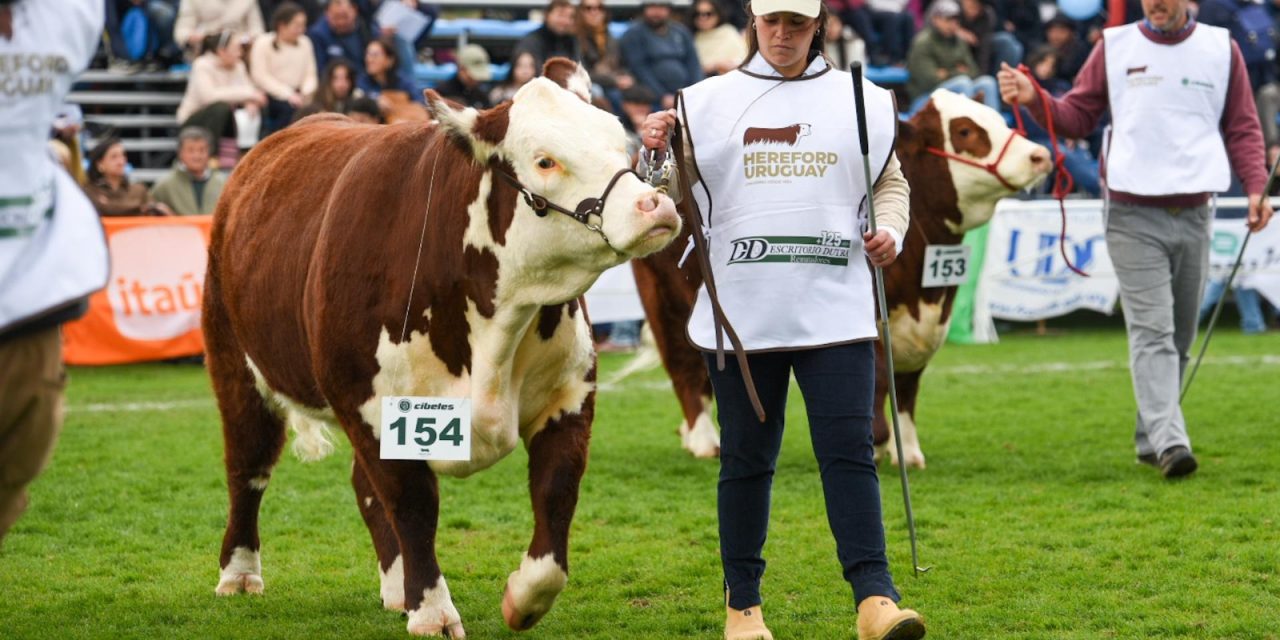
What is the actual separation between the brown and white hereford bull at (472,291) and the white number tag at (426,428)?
7cm

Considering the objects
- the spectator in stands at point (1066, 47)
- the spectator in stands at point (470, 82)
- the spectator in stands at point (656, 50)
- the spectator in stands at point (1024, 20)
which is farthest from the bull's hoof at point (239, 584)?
the spectator in stands at point (1024, 20)

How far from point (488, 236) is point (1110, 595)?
93.0 inches

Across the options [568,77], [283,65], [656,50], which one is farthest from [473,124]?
[656,50]

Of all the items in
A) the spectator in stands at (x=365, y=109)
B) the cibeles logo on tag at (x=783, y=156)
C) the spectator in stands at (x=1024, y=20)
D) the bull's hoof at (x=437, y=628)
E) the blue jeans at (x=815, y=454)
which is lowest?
the spectator in stands at (x=1024, y=20)

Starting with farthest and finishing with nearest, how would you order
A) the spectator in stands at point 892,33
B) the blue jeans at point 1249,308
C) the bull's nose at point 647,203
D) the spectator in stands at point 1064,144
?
1. the spectator in stands at point 892,33
2. the spectator in stands at point 1064,144
3. the blue jeans at point 1249,308
4. the bull's nose at point 647,203

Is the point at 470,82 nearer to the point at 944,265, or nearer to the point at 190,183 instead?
the point at 190,183

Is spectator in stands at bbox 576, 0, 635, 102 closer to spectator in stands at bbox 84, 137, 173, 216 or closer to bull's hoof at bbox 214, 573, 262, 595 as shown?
spectator in stands at bbox 84, 137, 173, 216

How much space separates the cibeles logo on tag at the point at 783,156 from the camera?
4.72 meters

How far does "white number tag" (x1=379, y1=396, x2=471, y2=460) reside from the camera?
4.84 metres

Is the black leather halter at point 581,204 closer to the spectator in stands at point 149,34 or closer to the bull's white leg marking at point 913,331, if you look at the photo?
the bull's white leg marking at point 913,331

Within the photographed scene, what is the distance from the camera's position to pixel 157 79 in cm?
1681

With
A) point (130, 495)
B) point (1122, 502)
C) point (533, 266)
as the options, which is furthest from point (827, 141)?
point (130, 495)

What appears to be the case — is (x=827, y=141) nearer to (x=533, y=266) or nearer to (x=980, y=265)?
(x=533, y=266)

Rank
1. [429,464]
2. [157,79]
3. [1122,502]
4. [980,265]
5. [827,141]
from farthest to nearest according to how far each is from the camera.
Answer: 1. [157,79]
2. [980,265]
3. [1122,502]
4. [429,464]
5. [827,141]
